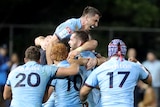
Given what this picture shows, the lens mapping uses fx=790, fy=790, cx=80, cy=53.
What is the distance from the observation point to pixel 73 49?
12367mm

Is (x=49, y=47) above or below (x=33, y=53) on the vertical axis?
above

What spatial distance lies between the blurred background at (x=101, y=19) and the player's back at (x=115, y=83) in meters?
13.1

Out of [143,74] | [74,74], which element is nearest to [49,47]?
[74,74]

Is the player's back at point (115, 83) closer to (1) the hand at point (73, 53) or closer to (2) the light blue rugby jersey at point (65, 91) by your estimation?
(2) the light blue rugby jersey at point (65, 91)

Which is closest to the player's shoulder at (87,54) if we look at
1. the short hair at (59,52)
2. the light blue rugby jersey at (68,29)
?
the light blue rugby jersey at (68,29)

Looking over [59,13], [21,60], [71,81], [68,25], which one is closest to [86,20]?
[68,25]

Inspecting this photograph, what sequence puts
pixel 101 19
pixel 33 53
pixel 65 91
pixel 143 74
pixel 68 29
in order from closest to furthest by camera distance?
pixel 143 74 < pixel 33 53 < pixel 65 91 < pixel 68 29 < pixel 101 19

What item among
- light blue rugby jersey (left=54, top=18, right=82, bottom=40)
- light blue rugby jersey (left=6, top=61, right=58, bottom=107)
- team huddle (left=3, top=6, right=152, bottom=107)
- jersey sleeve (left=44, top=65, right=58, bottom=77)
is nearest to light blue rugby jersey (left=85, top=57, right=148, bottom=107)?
team huddle (left=3, top=6, right=152, bottom=107)

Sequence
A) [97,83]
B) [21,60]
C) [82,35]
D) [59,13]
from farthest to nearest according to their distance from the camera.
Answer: [59,13] < [21,60] < [82,35] < [97,83]

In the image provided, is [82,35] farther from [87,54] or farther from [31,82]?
[31,82]

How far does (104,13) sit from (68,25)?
15.2m

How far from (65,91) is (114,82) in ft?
3.28

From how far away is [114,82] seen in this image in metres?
11.2

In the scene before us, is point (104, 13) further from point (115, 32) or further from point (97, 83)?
point (97, 83)
